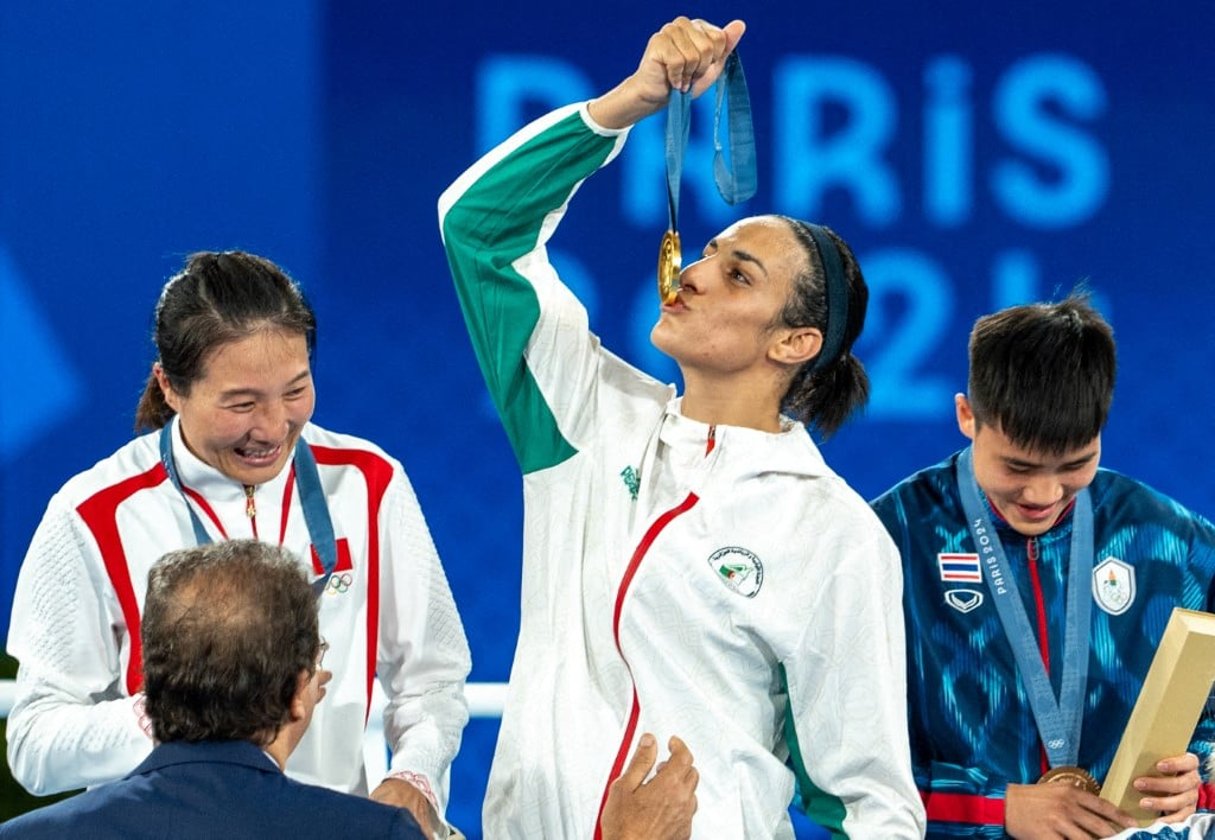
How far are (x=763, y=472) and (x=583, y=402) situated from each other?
1.02 feet

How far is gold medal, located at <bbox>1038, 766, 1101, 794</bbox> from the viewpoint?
280 centimetres

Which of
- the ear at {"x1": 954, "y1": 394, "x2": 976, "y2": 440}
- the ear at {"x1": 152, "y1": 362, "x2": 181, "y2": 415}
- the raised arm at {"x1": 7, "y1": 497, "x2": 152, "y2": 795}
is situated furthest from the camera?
the ear at {"x1": 954, "y1": 394, "x2": 976, "y2": 440}

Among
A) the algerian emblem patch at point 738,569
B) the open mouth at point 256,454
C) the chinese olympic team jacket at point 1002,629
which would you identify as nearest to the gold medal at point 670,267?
the algerian emblem patch at point 738,569

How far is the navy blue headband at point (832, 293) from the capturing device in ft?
9.40

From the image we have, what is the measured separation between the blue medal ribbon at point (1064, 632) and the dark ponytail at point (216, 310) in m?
1.07

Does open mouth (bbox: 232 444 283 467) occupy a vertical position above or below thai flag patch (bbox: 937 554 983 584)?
above

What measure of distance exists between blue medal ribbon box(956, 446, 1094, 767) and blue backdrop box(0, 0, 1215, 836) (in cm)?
210

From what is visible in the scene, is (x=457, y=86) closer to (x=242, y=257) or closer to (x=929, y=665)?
(x=242, y=257)

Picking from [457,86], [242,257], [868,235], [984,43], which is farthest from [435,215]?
[242,257]

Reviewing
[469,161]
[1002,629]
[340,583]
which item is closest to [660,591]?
[340,583]

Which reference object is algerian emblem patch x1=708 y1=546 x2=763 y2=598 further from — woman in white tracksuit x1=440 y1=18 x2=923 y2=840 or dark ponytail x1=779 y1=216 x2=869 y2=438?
dark ponytail x1=779 y1=216 x2=869 y2=438

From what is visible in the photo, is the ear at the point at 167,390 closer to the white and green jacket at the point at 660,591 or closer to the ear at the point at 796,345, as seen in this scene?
the white and green jacket at the point at 660,591

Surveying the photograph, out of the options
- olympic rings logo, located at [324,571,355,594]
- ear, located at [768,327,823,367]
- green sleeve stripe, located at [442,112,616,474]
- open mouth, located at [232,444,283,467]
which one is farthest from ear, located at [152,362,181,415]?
ear, located at [768,327,823,367]

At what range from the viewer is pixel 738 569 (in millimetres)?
2645
